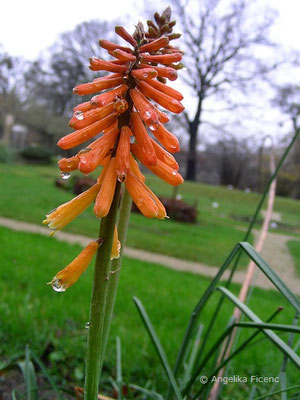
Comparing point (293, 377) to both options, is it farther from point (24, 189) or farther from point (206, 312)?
point (24, 189)

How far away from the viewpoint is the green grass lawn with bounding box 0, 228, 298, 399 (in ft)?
7.46

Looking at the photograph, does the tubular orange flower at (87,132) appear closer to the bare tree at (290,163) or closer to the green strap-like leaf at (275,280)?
the green strap-like leaf at (275,280)

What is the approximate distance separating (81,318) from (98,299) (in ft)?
7.76

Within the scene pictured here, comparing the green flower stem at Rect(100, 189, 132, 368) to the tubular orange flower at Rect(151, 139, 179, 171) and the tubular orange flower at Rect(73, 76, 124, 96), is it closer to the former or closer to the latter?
the tubular orange flower at Rect(151, 139, 179, 171)

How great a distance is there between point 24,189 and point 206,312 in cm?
1129

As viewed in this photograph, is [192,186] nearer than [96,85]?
No

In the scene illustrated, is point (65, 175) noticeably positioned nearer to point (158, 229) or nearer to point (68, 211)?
point (68, 211)

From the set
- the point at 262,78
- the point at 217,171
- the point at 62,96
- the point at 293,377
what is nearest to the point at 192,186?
the point at 262,78

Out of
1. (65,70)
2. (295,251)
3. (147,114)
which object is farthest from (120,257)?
(65,70)

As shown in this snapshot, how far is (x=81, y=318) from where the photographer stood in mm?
2898

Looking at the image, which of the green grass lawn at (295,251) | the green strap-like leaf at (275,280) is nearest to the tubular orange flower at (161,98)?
the green strap-like leaf at (275,280)

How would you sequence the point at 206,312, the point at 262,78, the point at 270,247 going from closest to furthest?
the point at 206,312 < the point at 270,247 < the point at 262,78

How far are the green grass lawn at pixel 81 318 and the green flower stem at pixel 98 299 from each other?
3.44 ft

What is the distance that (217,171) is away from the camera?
120 feet
